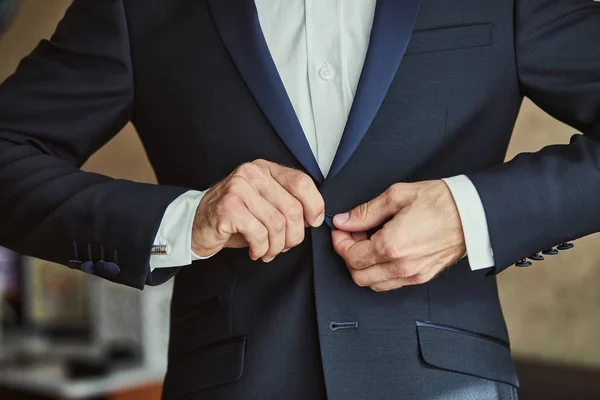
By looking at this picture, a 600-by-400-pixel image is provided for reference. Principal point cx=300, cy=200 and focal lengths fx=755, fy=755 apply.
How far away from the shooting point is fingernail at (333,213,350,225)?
1.11 m

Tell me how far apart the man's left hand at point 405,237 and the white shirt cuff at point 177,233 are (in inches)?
9.1

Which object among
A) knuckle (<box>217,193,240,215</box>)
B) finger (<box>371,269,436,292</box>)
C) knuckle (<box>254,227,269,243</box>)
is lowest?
finger (<box>371,269,436,292</box>)

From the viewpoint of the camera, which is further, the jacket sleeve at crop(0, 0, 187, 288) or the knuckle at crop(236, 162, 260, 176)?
the jacket sleeve at crop(0, 0, 187, 288)

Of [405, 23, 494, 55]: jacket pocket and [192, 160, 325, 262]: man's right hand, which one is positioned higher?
[405, 23, 494, 55]: jacket pocket

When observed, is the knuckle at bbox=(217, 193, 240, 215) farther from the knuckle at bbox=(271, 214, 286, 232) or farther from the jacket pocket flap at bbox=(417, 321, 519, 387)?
the jacket pocket flap at bbox=(417, 321, 519, 387)

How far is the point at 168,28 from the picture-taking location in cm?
132

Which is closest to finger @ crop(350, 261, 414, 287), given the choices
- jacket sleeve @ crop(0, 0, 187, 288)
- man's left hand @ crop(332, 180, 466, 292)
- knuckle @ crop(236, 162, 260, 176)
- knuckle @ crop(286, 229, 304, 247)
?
man's left hand @ crop(332, 180, 466, 292)

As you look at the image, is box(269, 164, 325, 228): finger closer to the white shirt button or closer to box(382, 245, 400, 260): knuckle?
box(382, 245, 400, 260): knuckle

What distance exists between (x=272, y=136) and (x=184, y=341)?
38 cm

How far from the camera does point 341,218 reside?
1.11m

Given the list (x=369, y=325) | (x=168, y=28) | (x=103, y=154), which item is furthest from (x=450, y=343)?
(x=103, y=154)

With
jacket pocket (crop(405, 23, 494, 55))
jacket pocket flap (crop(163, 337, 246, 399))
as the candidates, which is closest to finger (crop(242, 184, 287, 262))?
jacket pocket flap (crop(163, 337, 246, 399))

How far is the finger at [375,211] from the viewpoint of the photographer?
3.45 feet

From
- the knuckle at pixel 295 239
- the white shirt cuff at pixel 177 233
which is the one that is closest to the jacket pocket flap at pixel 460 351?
the knuckle at pixel 295 239
